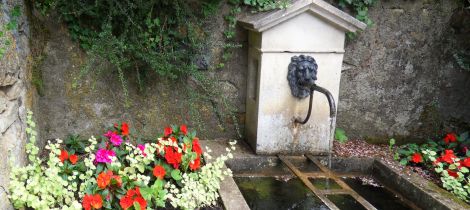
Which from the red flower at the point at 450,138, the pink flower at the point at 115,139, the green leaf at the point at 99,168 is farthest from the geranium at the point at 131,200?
the red flower at the point at 450,138

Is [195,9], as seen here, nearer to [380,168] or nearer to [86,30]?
[86,30]

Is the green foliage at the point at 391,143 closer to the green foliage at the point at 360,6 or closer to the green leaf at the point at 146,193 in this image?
the green foliage at the point at 360,6

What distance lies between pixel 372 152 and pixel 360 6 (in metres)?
1.16

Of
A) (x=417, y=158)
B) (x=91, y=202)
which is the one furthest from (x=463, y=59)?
(x=91, y=202)

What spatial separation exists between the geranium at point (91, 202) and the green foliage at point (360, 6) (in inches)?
90.5

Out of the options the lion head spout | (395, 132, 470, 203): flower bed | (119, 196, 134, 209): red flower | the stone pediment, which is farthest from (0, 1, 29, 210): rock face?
(395, 132, 470, 203): flower bed

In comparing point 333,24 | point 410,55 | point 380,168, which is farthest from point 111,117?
point 410,55

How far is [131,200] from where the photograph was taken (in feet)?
6.42

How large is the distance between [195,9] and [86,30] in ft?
2.61

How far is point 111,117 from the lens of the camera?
122 inches

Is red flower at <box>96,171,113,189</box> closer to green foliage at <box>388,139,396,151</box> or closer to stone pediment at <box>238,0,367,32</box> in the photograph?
stone pediment at <box>238,0,367,32</box>

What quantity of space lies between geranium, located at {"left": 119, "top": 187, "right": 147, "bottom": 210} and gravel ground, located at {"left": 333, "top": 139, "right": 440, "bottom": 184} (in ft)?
5.46

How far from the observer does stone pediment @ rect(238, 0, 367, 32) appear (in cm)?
271

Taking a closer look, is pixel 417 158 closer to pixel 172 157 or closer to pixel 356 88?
pixel 356 88
